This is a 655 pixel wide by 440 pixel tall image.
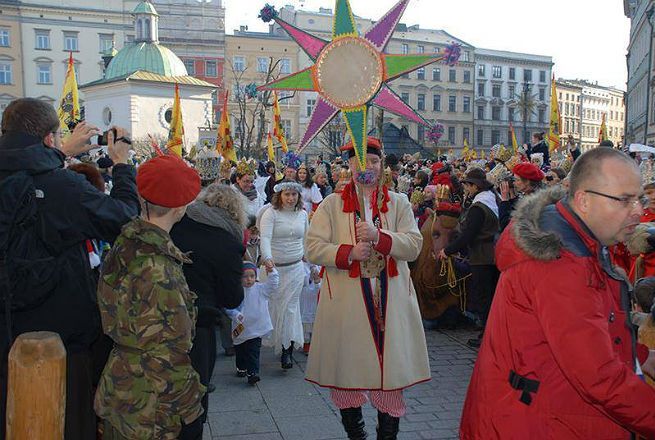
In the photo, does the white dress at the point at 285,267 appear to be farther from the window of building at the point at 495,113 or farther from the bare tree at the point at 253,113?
the window of building at the point at 495,113

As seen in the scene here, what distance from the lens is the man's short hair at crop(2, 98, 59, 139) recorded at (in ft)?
11.0

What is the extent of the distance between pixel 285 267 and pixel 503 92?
3533 inches

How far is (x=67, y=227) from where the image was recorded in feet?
10.5

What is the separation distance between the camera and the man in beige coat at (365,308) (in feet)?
13.4

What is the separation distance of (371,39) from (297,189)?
2.78 m

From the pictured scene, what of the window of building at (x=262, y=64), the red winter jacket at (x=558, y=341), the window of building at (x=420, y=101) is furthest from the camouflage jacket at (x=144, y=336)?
the window of building at (x=420, y=101)

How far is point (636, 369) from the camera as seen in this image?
254 cm

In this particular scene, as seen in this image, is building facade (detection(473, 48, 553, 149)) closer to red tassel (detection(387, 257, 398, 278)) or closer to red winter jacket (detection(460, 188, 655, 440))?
red tassel (detection(387, 257, 398, 278))

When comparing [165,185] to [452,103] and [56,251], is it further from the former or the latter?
[452,103]

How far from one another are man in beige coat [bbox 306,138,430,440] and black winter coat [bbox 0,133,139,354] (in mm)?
1494

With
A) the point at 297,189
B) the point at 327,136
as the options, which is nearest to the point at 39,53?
the point at 327,136

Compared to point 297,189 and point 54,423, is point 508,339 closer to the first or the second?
point 54,423

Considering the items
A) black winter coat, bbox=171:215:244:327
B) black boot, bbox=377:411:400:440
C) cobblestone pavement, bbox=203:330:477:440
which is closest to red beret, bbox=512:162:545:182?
cobblestone pavement, bbox=203:330:477:440

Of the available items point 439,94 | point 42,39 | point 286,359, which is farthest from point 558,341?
point 439,94
